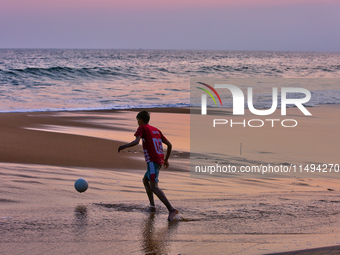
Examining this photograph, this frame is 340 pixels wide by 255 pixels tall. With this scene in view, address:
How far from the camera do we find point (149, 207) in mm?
5262

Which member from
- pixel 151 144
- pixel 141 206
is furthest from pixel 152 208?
pixel 151 144

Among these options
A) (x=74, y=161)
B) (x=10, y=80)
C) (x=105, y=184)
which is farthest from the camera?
(x=10, y=80)

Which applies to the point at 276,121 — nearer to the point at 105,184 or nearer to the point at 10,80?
the point at 105,184

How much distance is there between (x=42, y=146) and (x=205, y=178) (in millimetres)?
4322

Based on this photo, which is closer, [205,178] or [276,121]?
[205,178]

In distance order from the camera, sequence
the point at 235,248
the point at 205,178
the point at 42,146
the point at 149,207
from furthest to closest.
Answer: the point at 42,146 < the point at 205,178 < the point at 149,207 < the point at 235,248

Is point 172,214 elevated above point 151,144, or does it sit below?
below

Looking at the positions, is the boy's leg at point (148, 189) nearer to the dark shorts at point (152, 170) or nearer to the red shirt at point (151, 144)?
the dark shorts at point (152, 170)

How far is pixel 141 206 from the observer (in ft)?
17.3

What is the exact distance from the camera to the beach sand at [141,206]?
3939 millimetres

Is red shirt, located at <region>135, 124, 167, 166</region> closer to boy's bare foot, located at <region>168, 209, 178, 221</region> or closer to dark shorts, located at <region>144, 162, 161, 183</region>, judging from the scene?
dark shorts, located at <region>144, 162, 161, 183</region>

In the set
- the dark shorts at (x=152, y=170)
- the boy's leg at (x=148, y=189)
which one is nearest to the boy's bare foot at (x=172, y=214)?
the dark shorts at (x=152, y=170)

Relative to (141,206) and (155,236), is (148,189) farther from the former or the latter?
(155,236)

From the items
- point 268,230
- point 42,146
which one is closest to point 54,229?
point 268,230
